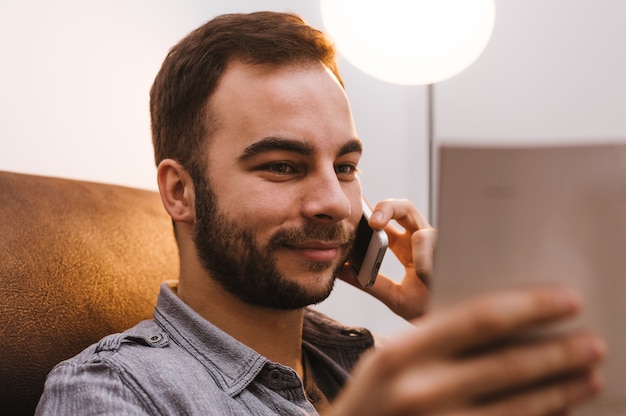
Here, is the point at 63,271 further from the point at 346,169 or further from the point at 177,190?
the point at 346,169

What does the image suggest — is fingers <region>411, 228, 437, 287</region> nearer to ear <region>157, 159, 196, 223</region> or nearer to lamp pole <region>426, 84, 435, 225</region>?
ear <region>157, 159, 196, 223</region>

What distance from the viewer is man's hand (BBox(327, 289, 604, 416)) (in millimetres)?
360

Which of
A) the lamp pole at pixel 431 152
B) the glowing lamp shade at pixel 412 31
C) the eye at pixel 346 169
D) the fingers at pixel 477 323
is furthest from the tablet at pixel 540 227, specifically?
the lamp pole at pixel 431 152

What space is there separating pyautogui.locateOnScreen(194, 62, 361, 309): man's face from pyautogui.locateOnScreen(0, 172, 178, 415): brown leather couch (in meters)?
0.12

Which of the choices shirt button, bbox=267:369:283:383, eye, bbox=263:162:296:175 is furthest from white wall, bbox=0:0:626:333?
shirt button, bbox=267:369:283:383

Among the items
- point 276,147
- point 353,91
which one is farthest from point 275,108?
point 353,91

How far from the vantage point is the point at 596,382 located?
0.40m

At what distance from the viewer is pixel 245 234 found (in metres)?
0.88

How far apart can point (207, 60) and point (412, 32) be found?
64 centimetres

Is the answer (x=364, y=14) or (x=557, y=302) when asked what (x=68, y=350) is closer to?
(x=557, y=302)

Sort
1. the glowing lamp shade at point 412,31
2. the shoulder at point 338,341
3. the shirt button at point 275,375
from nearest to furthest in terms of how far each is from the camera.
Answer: the shirt button at point 275,375
the shoulder at point 338,341
the glowing lamp shade at point 412,31

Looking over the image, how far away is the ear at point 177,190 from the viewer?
3.12 feet

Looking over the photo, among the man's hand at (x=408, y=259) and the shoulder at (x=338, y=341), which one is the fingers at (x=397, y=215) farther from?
the shoulder at (x=338, y=341)

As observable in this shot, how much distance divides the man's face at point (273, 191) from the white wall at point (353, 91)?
0.34 metres
